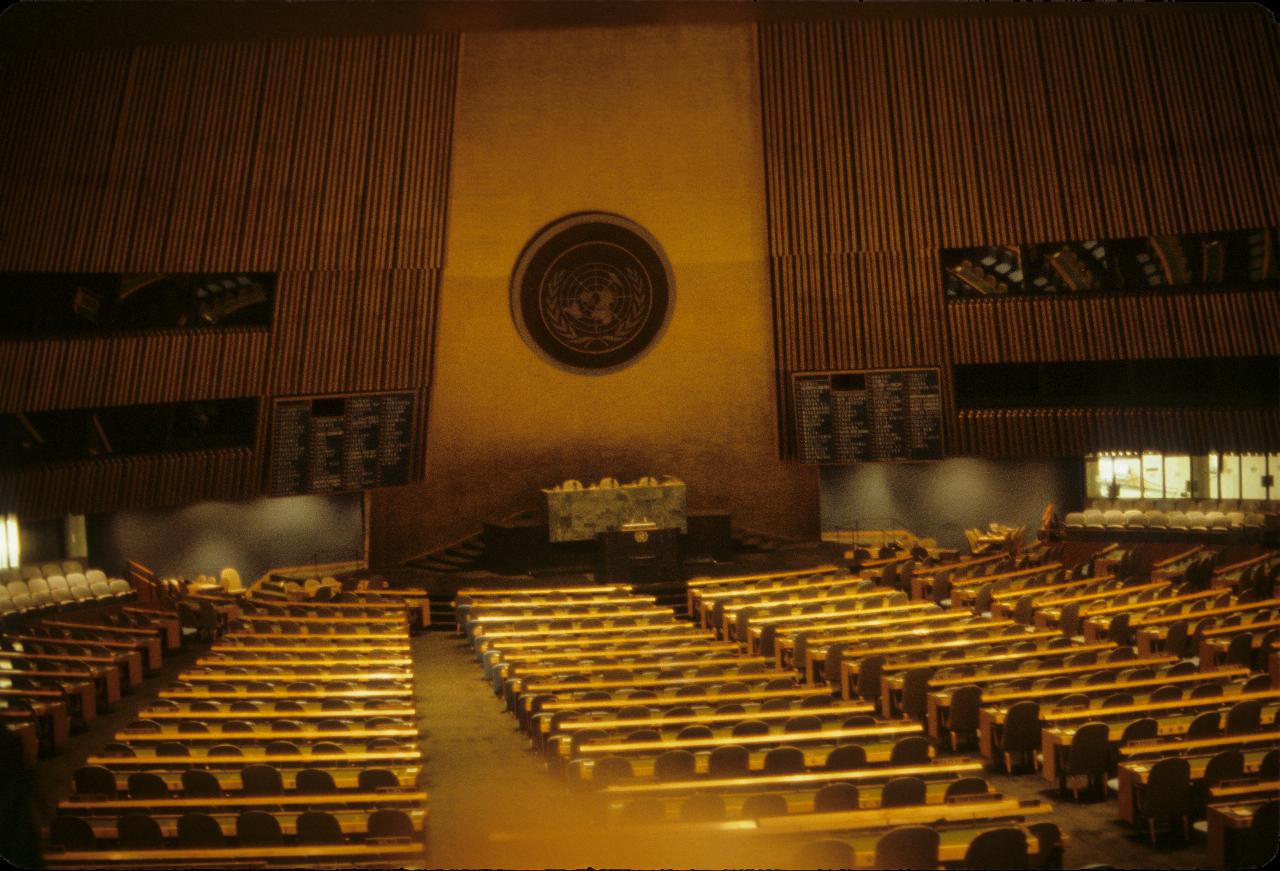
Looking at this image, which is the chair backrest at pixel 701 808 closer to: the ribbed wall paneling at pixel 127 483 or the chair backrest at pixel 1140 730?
the chair backrest at pixel 1140 730

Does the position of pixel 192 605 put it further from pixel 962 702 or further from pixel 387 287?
pixel 962 702

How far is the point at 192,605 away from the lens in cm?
1659

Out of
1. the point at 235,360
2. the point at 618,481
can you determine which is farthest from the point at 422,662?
the point at 618,481

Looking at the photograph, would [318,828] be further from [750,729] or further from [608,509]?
[608,509]

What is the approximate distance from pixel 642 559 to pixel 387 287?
19.0 feet

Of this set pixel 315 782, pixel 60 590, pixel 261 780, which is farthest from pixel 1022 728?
pixel 60 590

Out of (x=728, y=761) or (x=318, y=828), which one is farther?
(x=728, y=761)

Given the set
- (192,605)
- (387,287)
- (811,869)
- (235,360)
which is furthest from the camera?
(387,287)

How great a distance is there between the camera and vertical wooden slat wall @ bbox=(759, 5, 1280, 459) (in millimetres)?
18359

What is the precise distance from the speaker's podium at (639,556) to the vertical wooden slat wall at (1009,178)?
3561 millimetres

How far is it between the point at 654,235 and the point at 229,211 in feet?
23.3

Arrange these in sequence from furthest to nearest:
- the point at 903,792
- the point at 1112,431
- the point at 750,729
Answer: the point at 1112,431 < the point at 750,729 < the point at 903,792

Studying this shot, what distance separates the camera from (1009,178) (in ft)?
63.9

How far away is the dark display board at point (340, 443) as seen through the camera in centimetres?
1886
